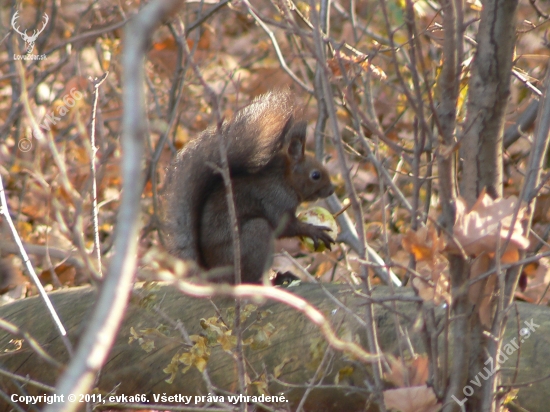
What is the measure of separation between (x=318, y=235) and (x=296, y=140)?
17.6 inches

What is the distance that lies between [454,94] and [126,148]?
87cm

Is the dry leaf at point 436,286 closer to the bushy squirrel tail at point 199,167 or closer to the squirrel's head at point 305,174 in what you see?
the bushy squirrel tail at point 199,167

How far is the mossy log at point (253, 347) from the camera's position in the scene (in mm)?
1759

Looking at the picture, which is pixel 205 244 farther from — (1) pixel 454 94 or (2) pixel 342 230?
(1) pixel 454 94

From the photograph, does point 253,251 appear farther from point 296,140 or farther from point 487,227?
point 487,227

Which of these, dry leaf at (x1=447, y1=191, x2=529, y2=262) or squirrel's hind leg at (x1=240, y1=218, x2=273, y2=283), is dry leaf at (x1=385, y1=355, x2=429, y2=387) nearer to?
dry leaf at (x1=447, y1=191, x2=529, y2=262)

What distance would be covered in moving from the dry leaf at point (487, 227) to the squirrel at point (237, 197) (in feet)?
4.25

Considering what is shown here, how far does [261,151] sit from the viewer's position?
2.86 metres

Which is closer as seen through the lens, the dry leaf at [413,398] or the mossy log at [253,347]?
the dry leaf at [413,398]

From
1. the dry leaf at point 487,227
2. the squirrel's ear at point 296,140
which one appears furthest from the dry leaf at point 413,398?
the squirrel's ear at point 296,140

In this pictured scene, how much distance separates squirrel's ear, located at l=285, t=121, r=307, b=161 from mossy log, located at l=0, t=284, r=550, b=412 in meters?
A: 0.94

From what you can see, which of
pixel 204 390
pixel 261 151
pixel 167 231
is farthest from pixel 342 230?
pixel 204 390

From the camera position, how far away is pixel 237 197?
9.25 ft

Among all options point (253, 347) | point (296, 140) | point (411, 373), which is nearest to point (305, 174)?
point (296, 140)
